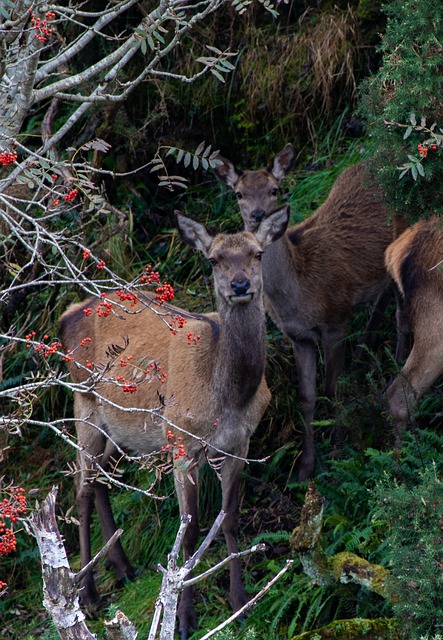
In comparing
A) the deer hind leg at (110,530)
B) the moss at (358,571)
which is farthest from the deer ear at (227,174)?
the moss at (358,571)

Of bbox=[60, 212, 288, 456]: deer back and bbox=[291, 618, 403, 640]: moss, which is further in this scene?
bbox=[60, 212, 288, 456]: deer back

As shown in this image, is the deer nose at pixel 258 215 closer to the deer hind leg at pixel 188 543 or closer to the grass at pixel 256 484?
the grass at pixel 256 484

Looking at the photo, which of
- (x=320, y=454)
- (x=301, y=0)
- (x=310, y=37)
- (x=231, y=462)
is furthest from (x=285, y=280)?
(x=301, y=0)

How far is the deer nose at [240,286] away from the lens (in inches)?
242

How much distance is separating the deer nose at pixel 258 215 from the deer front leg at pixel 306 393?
94 centimetres

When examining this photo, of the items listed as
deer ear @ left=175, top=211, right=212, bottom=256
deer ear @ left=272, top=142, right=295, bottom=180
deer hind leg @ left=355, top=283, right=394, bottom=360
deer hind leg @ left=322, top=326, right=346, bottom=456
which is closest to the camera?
deer ear @ left=175, top=211, right=212, bottom=256

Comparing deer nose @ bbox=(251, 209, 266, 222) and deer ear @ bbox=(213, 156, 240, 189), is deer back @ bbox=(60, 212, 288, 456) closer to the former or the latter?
deer nose @ bbox=(251, 209, 266, 222)

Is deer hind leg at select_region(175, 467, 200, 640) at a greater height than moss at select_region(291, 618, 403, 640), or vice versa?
moss at select_region(291, 618, 403, 640)

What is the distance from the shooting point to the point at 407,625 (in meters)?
4.82

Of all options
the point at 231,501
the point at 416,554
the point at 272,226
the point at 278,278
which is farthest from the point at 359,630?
the point at 278,278

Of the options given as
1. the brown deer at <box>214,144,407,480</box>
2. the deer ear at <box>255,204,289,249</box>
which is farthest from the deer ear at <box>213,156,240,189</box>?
the deer ear at <box>255,204,289,249</box>

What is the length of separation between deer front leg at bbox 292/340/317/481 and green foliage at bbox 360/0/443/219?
208 cm

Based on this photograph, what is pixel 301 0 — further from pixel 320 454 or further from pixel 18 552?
pixel 18 552

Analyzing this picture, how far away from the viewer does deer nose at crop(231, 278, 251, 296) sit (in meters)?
6.14
